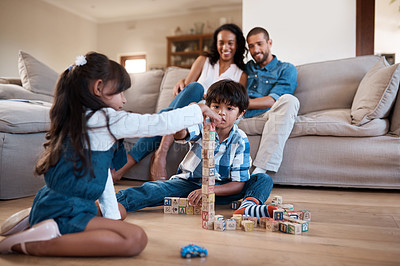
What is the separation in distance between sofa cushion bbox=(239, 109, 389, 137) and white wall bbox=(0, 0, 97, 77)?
18.3 feet

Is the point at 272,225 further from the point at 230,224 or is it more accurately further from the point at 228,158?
the point at 228,158

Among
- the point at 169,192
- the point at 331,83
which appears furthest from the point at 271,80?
the point at 169,192

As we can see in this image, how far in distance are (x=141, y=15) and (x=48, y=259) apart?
751cm

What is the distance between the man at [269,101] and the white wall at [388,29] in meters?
2.36

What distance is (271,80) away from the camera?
8.34 ft

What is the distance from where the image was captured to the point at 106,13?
770 centimetres

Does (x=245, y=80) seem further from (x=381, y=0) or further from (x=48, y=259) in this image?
(x=381, y=0)

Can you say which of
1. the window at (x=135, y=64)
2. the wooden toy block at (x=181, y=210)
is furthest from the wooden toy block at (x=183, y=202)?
the window at (x=135, y=64)

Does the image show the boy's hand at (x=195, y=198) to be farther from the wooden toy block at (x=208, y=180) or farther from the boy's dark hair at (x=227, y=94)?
the boy's dark hair at (x=227, y=94)

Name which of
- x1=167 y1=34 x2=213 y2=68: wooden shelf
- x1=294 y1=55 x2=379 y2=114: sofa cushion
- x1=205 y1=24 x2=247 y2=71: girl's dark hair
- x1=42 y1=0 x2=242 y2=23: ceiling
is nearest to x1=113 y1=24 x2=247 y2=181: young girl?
x1=205 y1=24 x2=247 y2=71: girl's dark hair

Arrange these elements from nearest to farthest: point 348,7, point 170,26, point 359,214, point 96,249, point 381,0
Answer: point 96,249, point 359,214, point 348,7, point 381,0, point 170,26

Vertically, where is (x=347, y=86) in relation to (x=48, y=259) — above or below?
above

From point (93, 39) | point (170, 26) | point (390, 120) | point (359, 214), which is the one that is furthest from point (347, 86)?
point (93, 39)

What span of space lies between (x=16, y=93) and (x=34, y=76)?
265 mm
